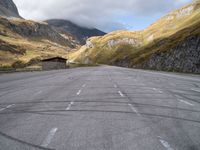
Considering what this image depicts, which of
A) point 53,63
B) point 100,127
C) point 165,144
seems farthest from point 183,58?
point 165,144

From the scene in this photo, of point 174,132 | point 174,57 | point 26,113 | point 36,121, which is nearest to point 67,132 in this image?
point 36,121

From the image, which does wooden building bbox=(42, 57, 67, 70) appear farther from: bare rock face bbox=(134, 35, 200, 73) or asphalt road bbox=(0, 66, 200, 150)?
asphalt road bbox=(0, 66, 200, 150)

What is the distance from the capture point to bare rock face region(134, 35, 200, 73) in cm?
6856

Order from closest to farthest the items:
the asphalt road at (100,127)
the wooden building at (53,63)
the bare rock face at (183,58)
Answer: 1. the asphalt road at (100,127)
2. the bare rock face at (183,58)
3. the wooden building at (53,63)

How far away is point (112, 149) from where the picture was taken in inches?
247

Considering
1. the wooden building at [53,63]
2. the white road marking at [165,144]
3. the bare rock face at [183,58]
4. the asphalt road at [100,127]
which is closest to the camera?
the white road marking at [165,144]

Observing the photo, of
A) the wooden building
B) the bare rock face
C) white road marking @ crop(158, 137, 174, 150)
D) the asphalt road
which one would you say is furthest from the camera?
the wooden building

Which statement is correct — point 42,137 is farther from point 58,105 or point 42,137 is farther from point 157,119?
point 58,105

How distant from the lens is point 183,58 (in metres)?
77.0

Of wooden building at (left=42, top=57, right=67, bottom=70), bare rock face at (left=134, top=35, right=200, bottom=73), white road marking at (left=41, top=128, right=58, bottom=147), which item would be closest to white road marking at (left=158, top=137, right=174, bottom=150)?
white road marking at (left=41, top=128, right=58, bottom=147)

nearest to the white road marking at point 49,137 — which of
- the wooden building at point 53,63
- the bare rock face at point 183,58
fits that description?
the bare rock face at point 183,58

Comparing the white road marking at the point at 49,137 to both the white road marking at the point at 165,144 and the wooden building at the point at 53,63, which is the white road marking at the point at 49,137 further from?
the wooden building at the point at 53,63

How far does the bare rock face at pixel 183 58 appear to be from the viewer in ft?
225

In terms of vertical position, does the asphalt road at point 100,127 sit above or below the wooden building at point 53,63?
above
